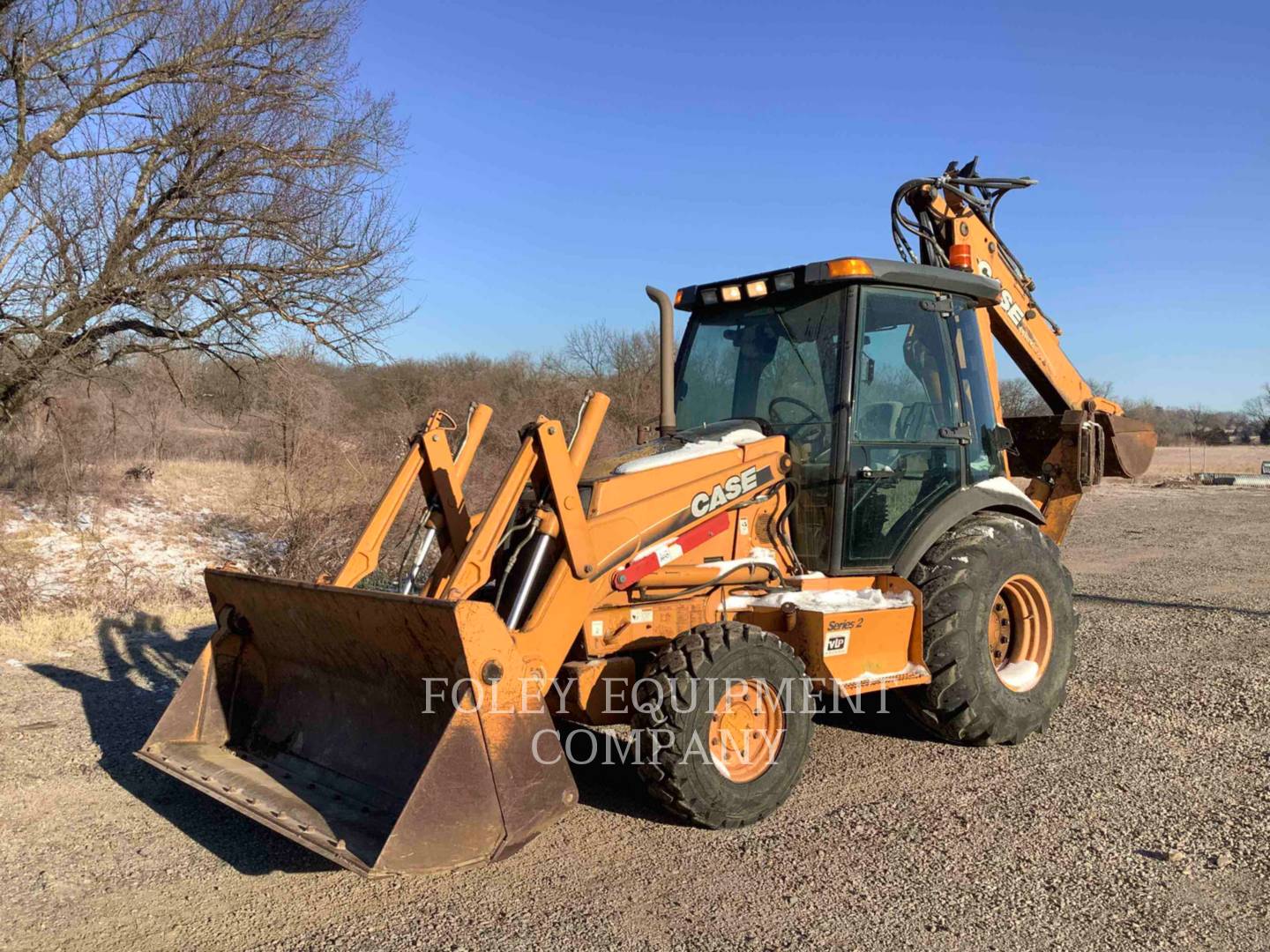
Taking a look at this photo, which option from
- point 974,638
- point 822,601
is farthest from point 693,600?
point 974,638

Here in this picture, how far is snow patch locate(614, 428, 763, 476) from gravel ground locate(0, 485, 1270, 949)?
1535 mm

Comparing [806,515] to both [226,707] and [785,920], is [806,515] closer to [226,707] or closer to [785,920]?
[785,920]

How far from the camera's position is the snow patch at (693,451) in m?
4.74

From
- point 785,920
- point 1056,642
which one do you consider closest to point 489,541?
point 785,920

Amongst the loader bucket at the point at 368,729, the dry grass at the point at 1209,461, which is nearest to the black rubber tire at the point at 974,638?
the loader bucket at the point at 368,729

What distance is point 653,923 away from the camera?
11.5 feet

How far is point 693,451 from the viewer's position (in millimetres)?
4914

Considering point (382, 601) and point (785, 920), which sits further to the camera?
point (382, 601)

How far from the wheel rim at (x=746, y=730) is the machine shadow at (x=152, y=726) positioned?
162 cm

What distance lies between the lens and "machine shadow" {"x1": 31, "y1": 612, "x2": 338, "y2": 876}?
4.18 meters

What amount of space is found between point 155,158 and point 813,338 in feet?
30.1

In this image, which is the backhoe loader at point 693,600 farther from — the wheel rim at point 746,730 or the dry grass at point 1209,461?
the dry grass at point 1209,461

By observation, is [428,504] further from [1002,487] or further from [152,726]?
[1002,487]

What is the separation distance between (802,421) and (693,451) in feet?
2.34
